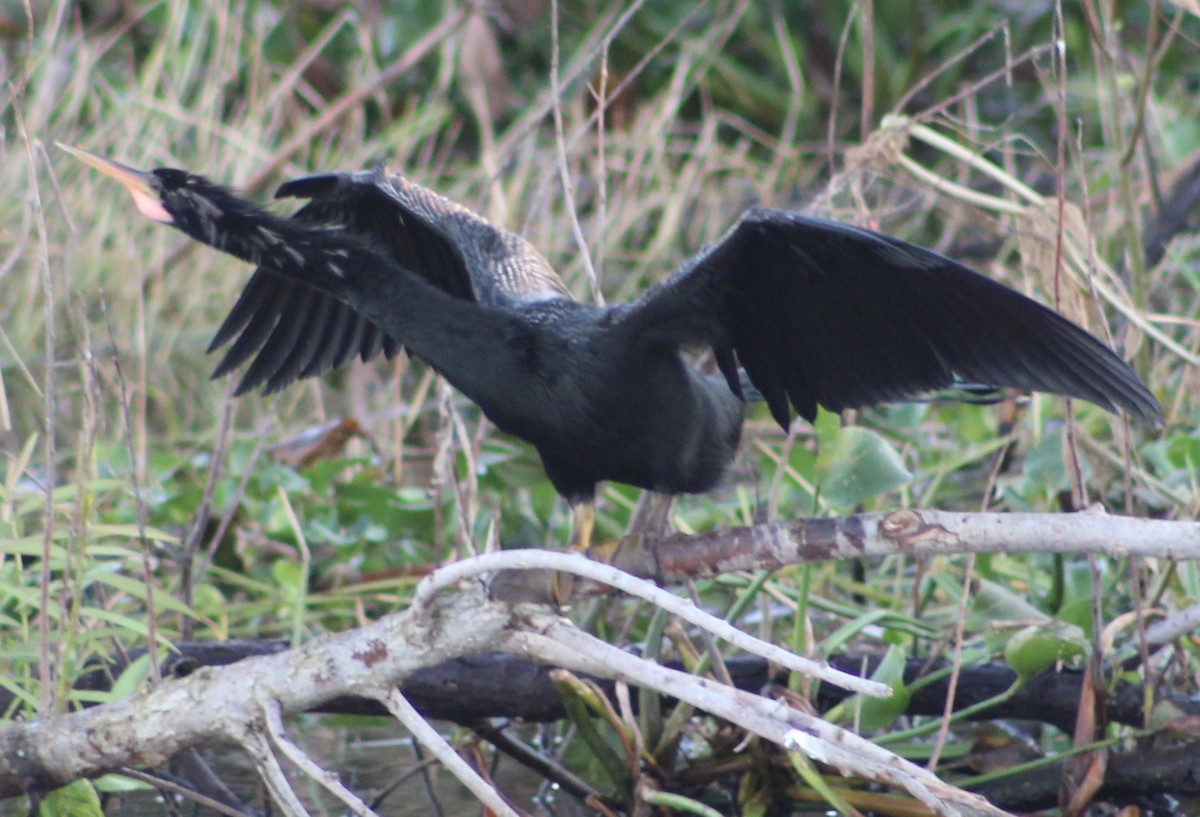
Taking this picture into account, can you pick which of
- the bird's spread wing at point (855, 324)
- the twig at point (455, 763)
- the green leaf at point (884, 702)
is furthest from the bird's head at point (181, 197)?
the green leaf at point (884, 702)

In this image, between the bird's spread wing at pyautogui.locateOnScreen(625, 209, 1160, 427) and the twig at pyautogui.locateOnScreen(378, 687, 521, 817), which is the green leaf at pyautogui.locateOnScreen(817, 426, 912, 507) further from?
the twig at pyautogui.locateOnScreen(378, 687, 521, 817)

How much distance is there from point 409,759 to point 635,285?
3293mm

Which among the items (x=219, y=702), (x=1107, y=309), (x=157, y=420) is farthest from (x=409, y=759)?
(x=157, y=420)

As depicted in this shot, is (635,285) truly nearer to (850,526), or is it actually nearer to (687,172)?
(687,172)

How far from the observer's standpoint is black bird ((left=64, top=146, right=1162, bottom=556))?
2721 millimetres

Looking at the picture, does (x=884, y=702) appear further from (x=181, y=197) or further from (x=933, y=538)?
(x=181, y=197)

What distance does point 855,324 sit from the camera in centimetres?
290

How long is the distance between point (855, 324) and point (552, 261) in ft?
12.4

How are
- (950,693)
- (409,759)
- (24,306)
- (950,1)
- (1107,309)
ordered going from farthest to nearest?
(950,1) → (24,306) → (1107,309) → (409,759) → (950,693)

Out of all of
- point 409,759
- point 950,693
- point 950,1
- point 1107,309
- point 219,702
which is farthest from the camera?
point 950,1

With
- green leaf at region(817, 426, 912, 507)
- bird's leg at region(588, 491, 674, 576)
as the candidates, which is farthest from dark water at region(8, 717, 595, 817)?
green leaf at region(817, 426, 912, 507)

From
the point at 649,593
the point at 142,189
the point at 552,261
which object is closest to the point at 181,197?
the point at 142,189

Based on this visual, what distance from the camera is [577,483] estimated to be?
3113 millimetres

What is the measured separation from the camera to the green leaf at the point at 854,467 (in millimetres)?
3119
